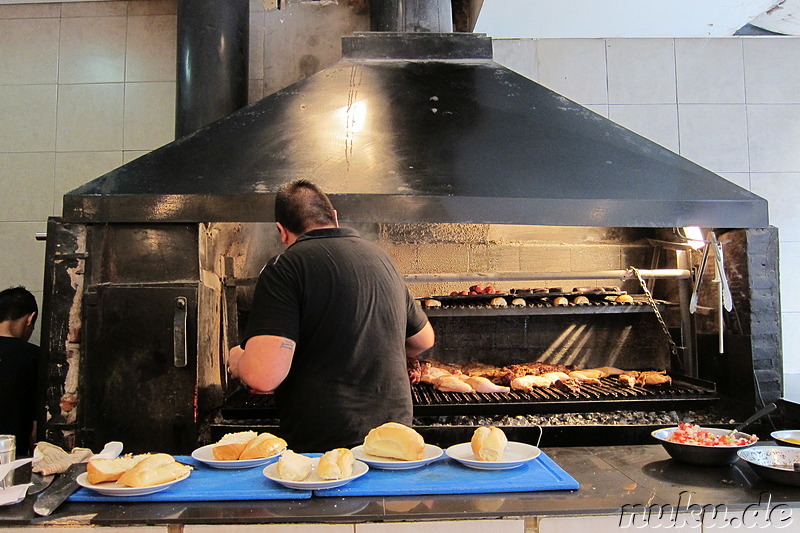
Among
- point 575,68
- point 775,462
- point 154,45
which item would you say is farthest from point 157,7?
point 775,462

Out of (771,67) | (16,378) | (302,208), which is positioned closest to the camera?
(302,208)

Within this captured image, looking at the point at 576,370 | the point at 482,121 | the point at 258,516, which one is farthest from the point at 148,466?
the point at 576,370

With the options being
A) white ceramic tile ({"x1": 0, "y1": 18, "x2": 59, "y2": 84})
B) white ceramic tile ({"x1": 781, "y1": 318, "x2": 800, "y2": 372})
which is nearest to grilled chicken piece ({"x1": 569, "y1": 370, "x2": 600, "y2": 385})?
white ceramic tile ({"x1": 781, "y1": 318, "x2": 800, "y2": 372})

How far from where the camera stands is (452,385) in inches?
138

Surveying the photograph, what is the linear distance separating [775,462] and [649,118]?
323cm

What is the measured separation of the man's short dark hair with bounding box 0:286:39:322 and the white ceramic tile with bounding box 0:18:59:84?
68.6 inches

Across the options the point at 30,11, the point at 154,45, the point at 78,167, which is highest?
the point at 30,11

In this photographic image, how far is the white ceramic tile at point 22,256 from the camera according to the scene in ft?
14.3

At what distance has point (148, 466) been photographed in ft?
5.49

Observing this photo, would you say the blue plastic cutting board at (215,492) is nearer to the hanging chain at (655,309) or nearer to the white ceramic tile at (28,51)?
the hanging chain at (655,309)

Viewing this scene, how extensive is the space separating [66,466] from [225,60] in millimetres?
3029

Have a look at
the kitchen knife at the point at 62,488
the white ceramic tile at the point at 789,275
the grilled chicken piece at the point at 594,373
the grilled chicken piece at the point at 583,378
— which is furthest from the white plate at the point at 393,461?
the white ceramic tile at the point at 789,275

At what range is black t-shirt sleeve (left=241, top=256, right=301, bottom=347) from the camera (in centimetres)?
220

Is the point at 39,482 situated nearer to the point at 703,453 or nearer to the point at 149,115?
the point at 703,453
